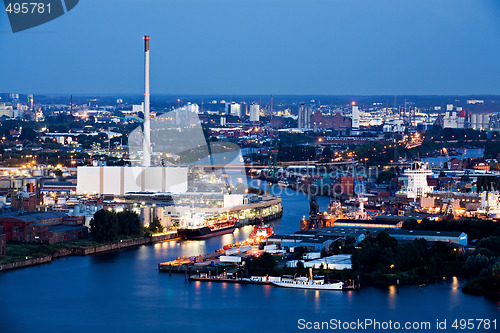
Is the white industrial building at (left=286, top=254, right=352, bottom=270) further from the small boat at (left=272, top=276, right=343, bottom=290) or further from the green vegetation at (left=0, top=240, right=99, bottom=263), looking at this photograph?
the green vegetation at (left=0, top=240, right=99, bottom=263)

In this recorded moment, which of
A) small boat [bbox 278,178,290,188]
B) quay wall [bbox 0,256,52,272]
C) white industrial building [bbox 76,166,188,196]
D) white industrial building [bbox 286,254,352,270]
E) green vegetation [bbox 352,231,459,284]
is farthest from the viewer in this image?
small boat [bbox 278,178,290,188]

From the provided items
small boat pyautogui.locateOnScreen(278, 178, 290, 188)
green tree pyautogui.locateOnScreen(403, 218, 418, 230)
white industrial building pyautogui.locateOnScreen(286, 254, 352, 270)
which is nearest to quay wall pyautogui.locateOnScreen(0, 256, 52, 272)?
white industrial building pyautogui.locateOnScreen(286, 254, 352, 270)

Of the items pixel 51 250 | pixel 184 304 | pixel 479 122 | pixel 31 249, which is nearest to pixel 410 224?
pixel 51 250

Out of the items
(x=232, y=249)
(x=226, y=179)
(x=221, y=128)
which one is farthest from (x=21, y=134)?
(x=232, y=249)

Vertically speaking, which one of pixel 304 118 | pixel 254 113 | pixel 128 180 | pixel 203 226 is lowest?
pixel 203 226

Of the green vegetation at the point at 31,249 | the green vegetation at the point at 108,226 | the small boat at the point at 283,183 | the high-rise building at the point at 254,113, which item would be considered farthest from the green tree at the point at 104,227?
the high-rise building at the point at 254,113

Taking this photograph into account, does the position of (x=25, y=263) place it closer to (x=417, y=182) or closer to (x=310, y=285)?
(x=310, y=285)

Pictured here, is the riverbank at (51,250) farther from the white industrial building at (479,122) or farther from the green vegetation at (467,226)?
the white industrial building at (479,122)
